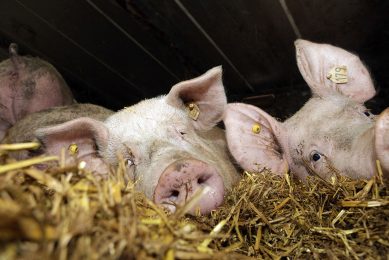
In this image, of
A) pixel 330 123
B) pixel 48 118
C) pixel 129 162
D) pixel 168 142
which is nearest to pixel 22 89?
pixel 48 118

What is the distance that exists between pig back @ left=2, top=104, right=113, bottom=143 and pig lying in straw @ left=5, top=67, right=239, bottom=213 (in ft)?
2.50

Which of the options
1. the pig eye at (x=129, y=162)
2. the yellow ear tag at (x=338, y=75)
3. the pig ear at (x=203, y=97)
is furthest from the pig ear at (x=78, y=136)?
the yellow ear tag at (x=338, y=75)

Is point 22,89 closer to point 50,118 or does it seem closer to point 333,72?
point 50,118

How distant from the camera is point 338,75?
10.6 ft

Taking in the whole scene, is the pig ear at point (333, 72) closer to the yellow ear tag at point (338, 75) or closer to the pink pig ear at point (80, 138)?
the yellow ear tag at point (338, 75)

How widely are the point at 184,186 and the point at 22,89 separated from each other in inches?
122

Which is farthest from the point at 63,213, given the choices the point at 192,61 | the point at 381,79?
the point at 381,79

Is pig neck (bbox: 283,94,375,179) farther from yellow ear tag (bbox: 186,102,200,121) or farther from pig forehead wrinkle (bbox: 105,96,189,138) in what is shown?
pig forehead wrinkle (bbox: 105,96,189,138)

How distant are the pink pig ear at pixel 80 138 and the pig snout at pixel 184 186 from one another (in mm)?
862

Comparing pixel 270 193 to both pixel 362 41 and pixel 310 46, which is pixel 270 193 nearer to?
pixel 310 46

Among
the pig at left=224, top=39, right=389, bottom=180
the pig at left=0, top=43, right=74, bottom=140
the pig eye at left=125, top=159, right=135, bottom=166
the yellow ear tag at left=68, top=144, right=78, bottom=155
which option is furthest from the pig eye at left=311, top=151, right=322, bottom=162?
the pig at left=0, top=43, right=74, bottom=140

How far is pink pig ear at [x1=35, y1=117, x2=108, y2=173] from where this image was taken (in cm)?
271

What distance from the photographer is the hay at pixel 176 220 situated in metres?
1.01

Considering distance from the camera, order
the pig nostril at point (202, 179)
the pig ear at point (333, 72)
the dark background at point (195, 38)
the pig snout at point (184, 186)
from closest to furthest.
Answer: the pig snout at point (184, 186) → the pig nostril at point (202, 179) → the pig ear at point (333, 72) → the dark background at point (195, 38)
